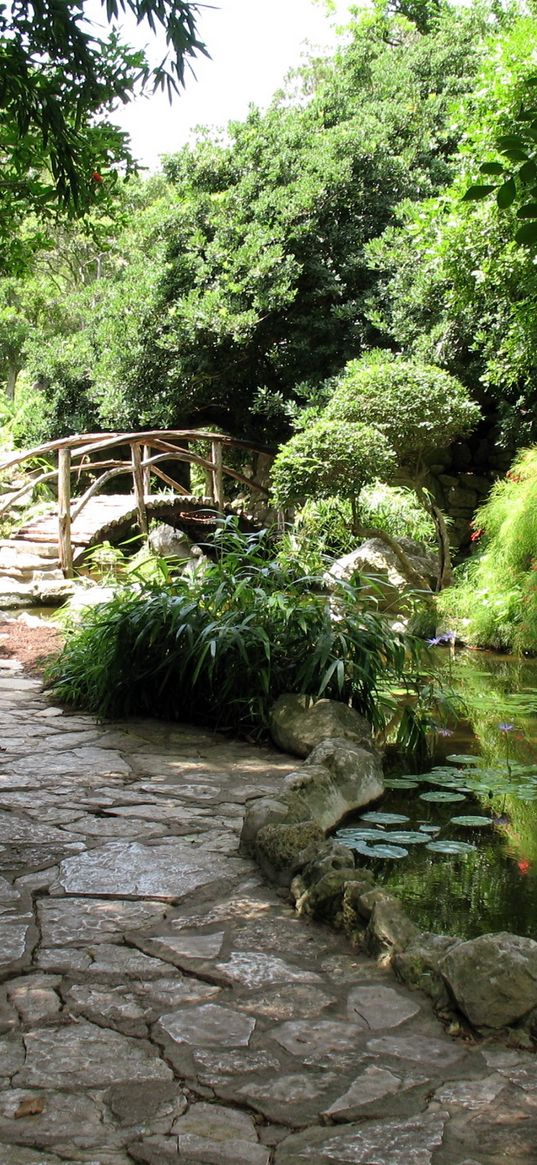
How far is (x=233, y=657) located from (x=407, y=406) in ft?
18.1

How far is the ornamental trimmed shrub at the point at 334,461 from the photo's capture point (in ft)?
29.4

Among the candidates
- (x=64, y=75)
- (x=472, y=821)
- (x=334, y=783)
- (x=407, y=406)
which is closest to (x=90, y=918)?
(x=334, y=783)

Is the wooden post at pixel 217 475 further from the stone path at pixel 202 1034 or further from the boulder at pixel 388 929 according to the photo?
the boulder at pixel 388 929

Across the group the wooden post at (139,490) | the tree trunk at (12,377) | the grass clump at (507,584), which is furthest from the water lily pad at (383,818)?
the tree trunk at (12,377)

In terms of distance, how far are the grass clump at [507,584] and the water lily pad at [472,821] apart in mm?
4407

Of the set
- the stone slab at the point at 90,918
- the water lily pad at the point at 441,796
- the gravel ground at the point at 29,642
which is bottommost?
the stone slab at the point at 90,918

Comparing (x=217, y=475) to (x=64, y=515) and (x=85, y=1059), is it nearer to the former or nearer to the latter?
(x=64, y=515)

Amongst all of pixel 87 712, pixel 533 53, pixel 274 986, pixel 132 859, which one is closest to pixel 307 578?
pixel 87 712

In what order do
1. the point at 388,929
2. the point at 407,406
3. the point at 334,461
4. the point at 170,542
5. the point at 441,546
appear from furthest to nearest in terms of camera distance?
the point at 170,542
the point at 441,546
the point at 407,406
the point at 334,461
the point at 388,929

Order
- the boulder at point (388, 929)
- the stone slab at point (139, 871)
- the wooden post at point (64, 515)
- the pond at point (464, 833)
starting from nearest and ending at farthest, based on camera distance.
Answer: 1. the boulder at point (388, 929)
2. the stone slab at point (139, 871)
3. the pond at point (464, 833)
4. the wooden post at point (64, 515)

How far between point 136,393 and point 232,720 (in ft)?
30.1

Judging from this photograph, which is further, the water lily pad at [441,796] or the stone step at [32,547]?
the stone step at [32,547]

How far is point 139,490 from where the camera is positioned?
10.1 m

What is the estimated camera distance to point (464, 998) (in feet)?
6.22
